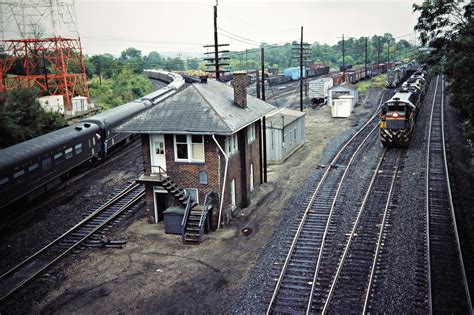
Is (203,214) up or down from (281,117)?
down

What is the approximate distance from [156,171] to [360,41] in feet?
501

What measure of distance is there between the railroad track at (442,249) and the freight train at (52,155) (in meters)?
15.2

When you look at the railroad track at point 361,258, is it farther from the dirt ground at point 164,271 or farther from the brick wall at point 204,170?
the brick wall at point 204,170

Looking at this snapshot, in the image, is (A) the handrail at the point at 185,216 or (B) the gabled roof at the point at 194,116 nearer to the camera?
(A) the handrail at the point at 185,216

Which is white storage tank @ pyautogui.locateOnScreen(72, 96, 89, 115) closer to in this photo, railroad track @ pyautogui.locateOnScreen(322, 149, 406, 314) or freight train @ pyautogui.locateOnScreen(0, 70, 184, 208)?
freight train @ pyautogui.locateOnScreen(0, 70, 184, 208)

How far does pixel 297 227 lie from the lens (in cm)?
2097

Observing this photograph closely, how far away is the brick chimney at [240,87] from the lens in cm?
2416

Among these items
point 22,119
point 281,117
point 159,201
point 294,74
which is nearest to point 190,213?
point 159,201

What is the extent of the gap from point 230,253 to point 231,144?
611cm

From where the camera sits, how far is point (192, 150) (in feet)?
72.3

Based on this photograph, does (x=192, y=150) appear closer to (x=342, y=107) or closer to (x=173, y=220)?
(x=173, y=220)

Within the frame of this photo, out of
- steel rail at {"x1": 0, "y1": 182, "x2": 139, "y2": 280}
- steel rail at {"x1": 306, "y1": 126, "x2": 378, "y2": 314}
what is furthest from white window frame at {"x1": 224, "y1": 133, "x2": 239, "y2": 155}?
steel rail at {"x1": 0, "y1": 182, "x2": 139, "y2": 280}

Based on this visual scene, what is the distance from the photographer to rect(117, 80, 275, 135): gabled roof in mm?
21106

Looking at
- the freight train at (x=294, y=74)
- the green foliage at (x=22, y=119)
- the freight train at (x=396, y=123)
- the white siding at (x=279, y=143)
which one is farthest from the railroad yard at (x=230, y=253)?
the freight train at (x=294, y=74)
